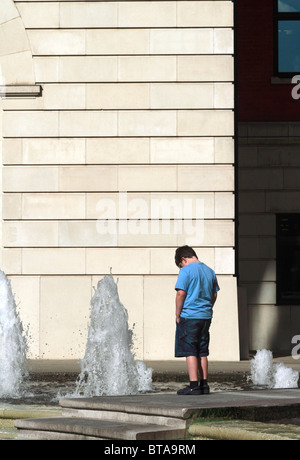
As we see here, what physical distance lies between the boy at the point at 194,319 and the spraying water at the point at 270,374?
8.07 ft

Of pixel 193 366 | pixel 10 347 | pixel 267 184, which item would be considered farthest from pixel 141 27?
pixel 193 366

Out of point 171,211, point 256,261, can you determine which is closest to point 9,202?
point 171,211

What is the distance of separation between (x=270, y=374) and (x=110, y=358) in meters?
2.57

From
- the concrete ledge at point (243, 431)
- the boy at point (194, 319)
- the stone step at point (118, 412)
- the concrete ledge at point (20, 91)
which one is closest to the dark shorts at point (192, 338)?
the boy at point (194, 319)

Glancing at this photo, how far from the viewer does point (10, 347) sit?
46.5 ft

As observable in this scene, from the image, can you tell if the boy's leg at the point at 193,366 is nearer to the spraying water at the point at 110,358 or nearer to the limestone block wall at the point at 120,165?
the spraying water at the point at 110,358

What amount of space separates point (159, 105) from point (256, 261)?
14.7 feet

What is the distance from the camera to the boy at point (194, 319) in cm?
1080

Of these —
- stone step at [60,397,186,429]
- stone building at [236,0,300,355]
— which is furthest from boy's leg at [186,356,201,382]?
stone building at [236,0,300,355]

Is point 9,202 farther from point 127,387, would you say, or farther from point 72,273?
point 127,387

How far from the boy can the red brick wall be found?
9992 mm

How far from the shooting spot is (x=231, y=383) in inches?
533

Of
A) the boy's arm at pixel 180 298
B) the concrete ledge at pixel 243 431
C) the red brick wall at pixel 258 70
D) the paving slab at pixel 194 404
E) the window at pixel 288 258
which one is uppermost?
the red brick wall at pixel 258 70

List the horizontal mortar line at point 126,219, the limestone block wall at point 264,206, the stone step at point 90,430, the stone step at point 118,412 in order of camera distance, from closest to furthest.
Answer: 1. the stone step at point 90,430
2. the stone step at point 118,412
3. the horizontal mortar line at point 126,219
4. the limestone block wall at point 264,206
